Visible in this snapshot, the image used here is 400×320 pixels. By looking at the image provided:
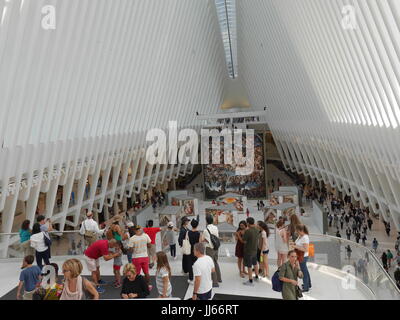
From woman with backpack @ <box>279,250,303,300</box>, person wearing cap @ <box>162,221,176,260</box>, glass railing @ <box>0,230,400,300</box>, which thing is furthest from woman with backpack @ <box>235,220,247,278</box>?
woman with backpack @ <box>279,250,303,300</box>

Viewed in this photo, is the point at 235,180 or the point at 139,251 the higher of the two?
the point at 235,180

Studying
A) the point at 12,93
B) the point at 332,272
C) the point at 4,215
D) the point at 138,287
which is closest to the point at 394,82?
the point at 332,272

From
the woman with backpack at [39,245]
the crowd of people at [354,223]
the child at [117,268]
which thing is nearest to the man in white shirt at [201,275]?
the child at [117,268]

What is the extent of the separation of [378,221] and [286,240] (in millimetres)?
19249

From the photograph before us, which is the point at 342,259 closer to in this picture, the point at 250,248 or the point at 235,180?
the point at 250,248

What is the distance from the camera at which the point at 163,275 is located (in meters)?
5.13

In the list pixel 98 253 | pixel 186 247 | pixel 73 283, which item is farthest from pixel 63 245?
pixel 73 283

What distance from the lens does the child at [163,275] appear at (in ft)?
16.7

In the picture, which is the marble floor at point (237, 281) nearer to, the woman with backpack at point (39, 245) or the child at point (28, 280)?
the woman with backpack at point (39, 245)

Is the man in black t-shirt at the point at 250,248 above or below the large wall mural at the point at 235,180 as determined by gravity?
below

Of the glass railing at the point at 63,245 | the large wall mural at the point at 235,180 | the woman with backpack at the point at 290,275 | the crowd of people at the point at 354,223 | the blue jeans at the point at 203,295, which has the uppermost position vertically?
the large wall mural at the point at 235,180

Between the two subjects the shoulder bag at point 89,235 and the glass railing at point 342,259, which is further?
the shoulder bag at point 89,235
